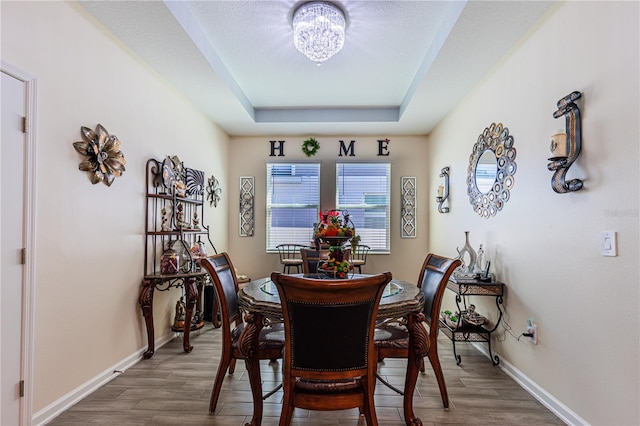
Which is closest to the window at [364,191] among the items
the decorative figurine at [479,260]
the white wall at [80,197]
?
the decorative figurine at [479,260]

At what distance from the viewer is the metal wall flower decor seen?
223cm

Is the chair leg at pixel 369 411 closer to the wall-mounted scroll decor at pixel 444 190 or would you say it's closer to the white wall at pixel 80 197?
the white wall at pixel 80 197

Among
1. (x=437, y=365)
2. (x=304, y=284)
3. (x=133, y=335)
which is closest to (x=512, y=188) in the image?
(x=437, y=365)

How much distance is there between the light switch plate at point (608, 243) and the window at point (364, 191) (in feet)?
11.1

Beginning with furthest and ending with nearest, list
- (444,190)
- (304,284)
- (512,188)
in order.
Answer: (444,190)
(512,188)
(304,284)

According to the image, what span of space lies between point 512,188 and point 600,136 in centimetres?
89

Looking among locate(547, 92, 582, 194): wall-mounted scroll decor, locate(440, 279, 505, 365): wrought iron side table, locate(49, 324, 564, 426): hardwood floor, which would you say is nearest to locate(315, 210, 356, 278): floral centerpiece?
locate(49, 324, 564, 426): hardwood floor

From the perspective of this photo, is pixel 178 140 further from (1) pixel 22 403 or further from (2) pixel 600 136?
(2) pixel 600 136

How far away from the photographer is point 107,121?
2.47 meters

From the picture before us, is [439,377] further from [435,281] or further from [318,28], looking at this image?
[318,28]

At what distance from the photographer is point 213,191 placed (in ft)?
14.6

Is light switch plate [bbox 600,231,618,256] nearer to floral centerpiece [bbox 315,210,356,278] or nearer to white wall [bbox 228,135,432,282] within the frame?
floral centerpiece [bbox 315,210,356,278]

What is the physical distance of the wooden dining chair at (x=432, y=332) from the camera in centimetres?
204

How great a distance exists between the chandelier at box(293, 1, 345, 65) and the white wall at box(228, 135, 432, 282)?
253 cm
